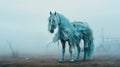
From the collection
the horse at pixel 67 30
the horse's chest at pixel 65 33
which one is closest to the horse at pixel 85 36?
→ the horse at pixel 67 30

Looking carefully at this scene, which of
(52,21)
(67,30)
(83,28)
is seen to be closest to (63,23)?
(67,30)

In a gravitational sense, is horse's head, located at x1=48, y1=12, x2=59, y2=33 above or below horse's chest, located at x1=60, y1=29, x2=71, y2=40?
above

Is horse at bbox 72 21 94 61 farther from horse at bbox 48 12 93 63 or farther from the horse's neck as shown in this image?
the horse's neck

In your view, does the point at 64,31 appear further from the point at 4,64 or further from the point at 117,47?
the point at 117,47

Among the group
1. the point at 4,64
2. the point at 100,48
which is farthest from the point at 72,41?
the point at 100,48

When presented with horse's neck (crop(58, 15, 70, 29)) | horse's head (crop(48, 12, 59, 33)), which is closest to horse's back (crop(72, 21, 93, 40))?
horse's neck (crop(58, 15, 70, 29))

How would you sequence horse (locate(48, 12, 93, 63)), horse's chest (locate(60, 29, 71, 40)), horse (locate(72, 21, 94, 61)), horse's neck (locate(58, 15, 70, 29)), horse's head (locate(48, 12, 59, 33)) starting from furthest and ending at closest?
horse (locate(72, 21, 94, 61)), horse's chest (locate(60, 29, 71, 40)), horse's neck (locate(58, 15, 70, 29)), horse (locate(48, 12, 93, 63)), horse's head (locate(48, 12, 59, 33))

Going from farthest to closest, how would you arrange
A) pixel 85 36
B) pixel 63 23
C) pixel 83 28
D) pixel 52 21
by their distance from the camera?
pixel 85 36, pixel 83 28, pixel 63 23, pixel 52 21

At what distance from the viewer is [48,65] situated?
19.5m

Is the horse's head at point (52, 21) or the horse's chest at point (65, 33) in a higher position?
the horse's head at point (52, 21)

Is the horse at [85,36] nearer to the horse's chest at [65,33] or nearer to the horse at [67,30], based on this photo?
the horse at [67,30]

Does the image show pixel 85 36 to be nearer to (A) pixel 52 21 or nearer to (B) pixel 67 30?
(B) pixel 67 30

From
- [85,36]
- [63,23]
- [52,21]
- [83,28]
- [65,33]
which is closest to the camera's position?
[52,21]

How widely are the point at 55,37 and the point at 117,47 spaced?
112 ft
